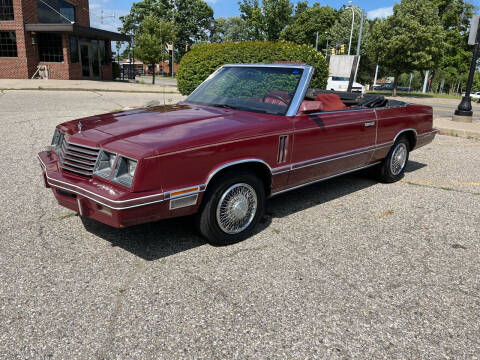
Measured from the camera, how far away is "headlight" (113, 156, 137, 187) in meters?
2.93

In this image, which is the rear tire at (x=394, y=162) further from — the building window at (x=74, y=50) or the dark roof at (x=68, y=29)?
the building window at (x=74, y=50)

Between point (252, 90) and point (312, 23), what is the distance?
71311 millimetres

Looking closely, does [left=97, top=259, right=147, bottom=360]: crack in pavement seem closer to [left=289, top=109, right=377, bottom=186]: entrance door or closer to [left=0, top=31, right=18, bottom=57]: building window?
[left=289, top=109, right=377, bottom=186]: entrance door

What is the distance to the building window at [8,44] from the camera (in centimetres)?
2572

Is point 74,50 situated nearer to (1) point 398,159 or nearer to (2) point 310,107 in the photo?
(1) point 398,159

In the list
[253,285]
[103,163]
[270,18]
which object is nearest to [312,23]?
[270,18]

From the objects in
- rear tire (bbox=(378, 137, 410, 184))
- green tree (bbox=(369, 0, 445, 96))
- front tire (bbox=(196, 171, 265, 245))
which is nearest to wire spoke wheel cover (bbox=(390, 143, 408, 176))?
rear tire (bbox=(378, 137, 410, 184))

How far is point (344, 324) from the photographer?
258 centimetres

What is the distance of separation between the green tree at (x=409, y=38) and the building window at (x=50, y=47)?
24583mm

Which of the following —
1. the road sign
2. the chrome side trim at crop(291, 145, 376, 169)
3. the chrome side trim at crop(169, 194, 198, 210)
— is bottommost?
the chrome side trim at crop(169, 194, 198, 210)

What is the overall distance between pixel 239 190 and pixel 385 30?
109 ft

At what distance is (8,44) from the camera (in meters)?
25.8

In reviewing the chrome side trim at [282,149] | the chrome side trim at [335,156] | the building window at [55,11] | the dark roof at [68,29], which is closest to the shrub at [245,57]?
the chrome side trim at [335,156]

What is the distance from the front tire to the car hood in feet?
1.32
